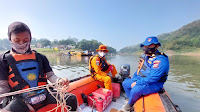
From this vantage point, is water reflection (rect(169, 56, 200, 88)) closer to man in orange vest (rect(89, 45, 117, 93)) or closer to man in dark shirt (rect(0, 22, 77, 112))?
man in orange vest (rect(89, 45, 117, 93))

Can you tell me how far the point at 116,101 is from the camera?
2879mm

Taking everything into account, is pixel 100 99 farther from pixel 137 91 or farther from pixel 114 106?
pixel 137 91

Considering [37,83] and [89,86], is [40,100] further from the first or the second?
[89,86]

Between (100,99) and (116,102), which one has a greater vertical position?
(100,99)

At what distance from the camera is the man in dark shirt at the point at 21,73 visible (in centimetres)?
121

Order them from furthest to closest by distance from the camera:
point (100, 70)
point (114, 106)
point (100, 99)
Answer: point (100, 70)
point (114, 106)
point (100, 99)

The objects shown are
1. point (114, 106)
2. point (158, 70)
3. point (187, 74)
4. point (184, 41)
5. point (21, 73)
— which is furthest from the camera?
point (184, 41)

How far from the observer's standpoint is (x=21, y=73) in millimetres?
1332

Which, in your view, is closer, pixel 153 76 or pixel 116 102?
pixel 153 76

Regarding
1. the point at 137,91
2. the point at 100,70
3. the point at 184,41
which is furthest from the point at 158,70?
the point at 184,41

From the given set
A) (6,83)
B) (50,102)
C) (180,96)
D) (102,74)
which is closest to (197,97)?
(180,96)

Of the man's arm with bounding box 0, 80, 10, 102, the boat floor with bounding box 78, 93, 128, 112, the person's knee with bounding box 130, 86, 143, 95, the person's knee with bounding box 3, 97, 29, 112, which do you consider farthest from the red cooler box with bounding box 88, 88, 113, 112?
the man's arm with bounding box 0, 80, 10, 102

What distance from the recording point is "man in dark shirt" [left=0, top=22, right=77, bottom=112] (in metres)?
1.21

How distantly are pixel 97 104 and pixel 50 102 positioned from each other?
116 centimetres
